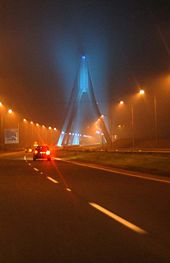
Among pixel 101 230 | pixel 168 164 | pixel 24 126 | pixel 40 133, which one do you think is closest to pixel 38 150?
pixel 168 164

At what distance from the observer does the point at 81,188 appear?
59.1 ft

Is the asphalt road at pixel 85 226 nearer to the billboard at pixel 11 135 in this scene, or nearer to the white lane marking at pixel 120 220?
the white lane marking at pixel 120 220

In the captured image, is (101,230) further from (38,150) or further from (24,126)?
(24,126)

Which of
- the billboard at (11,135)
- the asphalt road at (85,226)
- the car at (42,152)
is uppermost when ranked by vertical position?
the billboard at (11,135)

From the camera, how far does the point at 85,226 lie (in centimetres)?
966

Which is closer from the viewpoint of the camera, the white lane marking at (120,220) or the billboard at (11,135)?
the white lane marking at (120,220)

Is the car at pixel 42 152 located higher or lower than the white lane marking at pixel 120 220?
higher

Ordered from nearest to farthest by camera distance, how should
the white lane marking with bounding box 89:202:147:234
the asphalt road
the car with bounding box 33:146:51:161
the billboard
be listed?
the asphalt road < the white lane marking with bounding box 89:202:147:234 < the car with bounding box 33:146:51:161 < the billboard

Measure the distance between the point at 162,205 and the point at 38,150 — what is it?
38380 mm

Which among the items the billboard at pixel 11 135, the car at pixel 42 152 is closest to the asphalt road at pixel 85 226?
the car at pixel 42 152

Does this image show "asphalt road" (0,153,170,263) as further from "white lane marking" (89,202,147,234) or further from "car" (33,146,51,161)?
"car" (33,146,51,161)

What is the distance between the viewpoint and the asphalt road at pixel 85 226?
7.21 meters

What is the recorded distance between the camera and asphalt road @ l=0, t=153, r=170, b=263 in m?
7.21

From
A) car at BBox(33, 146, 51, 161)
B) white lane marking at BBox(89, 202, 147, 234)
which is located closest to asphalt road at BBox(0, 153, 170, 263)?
white lane marking at BBox(89, 202, 147, 234)
